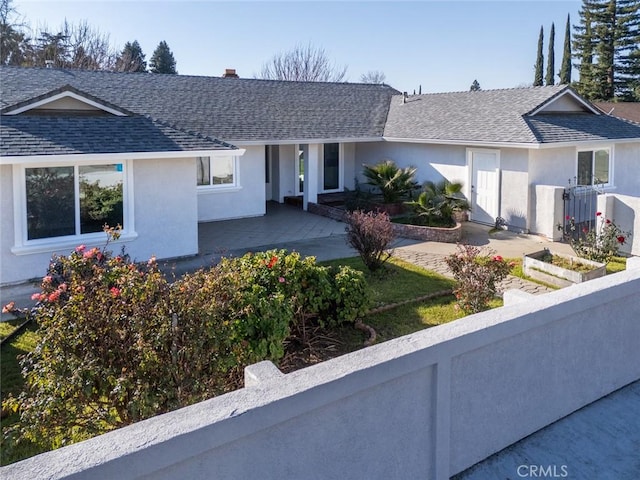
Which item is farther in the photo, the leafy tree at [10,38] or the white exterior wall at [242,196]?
the leafy tree at [10,38]

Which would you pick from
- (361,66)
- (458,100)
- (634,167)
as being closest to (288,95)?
(458,100)

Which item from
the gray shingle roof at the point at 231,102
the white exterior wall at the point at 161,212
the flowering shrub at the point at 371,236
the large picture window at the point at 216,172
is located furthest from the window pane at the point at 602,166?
the white exterior wall at the point at 161,212

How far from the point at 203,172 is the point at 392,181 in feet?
22.8

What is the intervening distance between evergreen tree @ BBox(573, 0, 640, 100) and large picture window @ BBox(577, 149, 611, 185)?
38.3m

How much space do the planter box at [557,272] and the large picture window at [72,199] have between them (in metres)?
10.3

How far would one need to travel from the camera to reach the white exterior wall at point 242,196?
2039cm

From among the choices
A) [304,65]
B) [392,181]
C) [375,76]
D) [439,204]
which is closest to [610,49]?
[304,65]

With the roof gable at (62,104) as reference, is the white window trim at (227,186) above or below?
below

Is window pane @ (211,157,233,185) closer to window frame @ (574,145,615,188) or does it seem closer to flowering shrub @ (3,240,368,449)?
window frame @ (574,145,615,188)

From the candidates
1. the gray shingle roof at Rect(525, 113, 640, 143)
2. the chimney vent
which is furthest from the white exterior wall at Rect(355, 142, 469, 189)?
the chimney vent

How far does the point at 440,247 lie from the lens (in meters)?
16.6

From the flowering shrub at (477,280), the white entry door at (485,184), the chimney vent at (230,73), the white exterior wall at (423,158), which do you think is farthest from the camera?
the chimney vent at (230,73)

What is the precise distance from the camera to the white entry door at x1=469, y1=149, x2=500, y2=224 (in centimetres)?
1927

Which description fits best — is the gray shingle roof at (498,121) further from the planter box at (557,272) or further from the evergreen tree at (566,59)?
the evergreen tree at (566,59)
